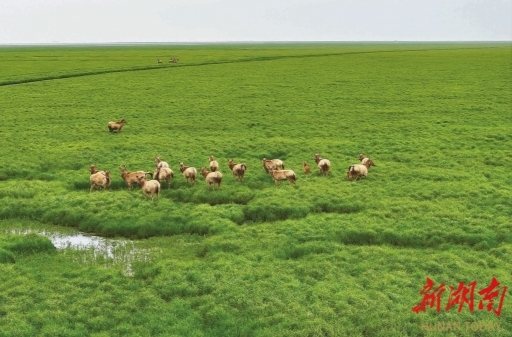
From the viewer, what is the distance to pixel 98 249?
15.0 m

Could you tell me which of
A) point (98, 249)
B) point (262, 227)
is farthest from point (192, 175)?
point (98, 249)

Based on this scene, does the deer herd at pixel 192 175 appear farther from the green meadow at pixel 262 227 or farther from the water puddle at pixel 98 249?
the water puddle at pixel 98 249

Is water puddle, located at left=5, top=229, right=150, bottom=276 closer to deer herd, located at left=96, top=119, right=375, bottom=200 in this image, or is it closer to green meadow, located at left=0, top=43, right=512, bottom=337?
green meadow, located at left=0, top=43, right=512, bottom=337

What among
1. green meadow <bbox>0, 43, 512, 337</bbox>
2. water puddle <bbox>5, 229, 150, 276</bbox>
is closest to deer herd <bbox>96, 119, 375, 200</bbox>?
green meadow <bbox>0, 43, 512, 337</bbox>

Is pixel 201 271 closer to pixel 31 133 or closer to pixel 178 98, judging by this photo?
pixel 31 133

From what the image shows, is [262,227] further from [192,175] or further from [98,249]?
[98,249]

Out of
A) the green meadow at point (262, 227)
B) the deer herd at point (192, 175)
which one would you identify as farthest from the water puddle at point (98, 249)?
the deer herd at point (192, 175)

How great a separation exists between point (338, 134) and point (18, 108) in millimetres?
25517

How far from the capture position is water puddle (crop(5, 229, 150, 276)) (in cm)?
1412

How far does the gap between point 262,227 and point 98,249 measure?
17.1 feet

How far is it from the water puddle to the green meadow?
128 millimetres

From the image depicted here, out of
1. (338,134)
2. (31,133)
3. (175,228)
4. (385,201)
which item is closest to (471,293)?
(385,201)

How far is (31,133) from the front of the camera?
29750 millimetres

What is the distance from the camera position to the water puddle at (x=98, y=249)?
46.3ft
